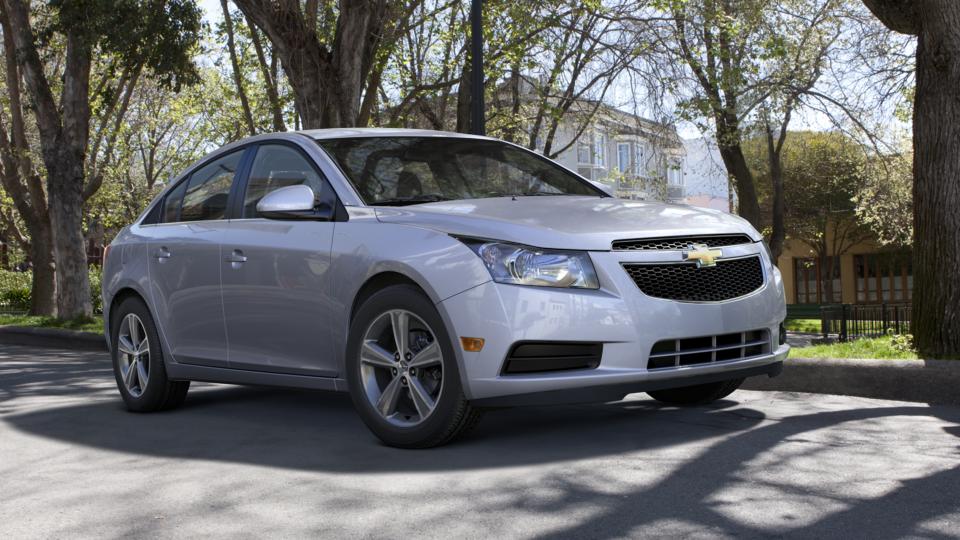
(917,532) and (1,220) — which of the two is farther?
(1,220)

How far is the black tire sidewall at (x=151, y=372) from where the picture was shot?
25.2 ft

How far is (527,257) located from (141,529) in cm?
208

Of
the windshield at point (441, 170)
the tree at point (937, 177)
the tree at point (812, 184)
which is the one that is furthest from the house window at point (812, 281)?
the windshield at point (441, 170)

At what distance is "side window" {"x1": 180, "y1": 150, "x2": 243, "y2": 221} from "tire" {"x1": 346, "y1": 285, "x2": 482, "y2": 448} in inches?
71.9

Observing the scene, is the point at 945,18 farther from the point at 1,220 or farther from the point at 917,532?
the point at 1,220

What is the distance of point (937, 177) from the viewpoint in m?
8.34

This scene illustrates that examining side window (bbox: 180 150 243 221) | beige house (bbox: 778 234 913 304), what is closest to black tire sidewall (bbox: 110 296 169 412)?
side window (bbox: 180 150 243 221)

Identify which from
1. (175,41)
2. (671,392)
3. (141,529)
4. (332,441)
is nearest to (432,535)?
(141,529)

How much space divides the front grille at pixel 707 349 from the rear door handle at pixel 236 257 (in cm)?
257

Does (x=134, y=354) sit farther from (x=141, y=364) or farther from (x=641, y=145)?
(x=641, y=145)

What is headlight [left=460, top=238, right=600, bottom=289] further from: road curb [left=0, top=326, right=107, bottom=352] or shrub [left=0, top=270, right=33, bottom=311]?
shrub [left=0, top=270, right=33, bottom=311]

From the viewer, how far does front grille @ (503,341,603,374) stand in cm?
541

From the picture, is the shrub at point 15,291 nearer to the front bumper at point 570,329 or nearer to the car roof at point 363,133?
the car roof at point 363,133

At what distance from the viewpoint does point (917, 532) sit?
3947mm
